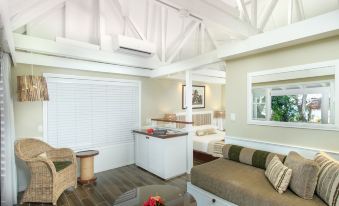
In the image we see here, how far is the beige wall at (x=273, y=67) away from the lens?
7.66 feet

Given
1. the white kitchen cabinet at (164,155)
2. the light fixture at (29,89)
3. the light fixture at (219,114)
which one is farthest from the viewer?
the light fixture at (219,114)

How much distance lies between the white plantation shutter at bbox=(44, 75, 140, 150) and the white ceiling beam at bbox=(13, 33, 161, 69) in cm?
47

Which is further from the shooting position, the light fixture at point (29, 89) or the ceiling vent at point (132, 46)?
the ceiling vent at point (132, 46)

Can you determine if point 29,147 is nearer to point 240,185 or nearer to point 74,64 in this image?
point 74,64

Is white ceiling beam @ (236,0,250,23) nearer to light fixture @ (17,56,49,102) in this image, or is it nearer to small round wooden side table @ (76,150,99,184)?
light fixture @ (17,56,49,102)

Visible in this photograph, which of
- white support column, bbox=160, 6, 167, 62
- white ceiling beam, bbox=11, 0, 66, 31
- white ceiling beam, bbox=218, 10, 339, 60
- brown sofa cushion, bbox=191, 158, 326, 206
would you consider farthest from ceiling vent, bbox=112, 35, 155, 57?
brown sofa cushion, bbox=191, 158, 326, 206

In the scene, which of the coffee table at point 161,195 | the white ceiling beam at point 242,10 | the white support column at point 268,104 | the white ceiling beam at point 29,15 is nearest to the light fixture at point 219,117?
the white support column at point 268,104

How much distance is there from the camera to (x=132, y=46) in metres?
4.01

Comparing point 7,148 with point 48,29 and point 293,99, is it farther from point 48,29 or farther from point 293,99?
point 293,99

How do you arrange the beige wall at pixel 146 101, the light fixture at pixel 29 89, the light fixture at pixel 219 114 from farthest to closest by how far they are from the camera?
the light fixture at pixel 219 114 < the beige wall at pixel 146 101 < the light fixture at pixel 29 89

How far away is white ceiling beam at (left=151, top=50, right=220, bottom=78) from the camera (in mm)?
3495

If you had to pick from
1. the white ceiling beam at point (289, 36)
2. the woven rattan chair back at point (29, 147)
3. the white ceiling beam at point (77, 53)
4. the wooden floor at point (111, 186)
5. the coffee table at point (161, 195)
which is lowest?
the wooden floor at point (111, 186)

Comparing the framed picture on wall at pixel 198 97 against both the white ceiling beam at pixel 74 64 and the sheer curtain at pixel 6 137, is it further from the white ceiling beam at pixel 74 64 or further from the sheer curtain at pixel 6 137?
the sheer curtain at pixel 6 137

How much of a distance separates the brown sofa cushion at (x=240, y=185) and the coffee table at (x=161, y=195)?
40 centimetres
